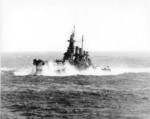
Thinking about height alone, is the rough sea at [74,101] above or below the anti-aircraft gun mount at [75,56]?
below

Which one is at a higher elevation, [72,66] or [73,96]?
[72,66]

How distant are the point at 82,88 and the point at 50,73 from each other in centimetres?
1793

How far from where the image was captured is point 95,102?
3222cm

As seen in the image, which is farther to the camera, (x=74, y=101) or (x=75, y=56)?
(x=75, y=56)

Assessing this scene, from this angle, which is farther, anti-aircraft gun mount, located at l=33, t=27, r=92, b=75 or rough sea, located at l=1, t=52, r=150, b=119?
anti-aircraft gun mount, located at l=33, t=27, r=92, b=75

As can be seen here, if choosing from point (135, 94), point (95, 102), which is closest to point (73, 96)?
point (95, 102)

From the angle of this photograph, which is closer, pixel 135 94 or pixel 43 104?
pixel 43 104

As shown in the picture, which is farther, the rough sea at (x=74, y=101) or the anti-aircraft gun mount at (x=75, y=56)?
the anti-aircraft gun mount at (x=75, y=56)

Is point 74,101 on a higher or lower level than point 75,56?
lower

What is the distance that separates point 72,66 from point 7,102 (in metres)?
29.9

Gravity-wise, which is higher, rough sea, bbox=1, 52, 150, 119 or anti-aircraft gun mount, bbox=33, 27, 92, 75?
anti-aircraft gun mount, bbox=33, 27, 92, 75

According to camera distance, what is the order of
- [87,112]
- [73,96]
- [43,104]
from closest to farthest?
[87,112] < [43,104] < [73,96]

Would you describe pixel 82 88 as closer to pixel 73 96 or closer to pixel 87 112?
pixel 73 96

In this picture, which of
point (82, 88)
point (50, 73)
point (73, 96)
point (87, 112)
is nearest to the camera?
point (87, 112)
